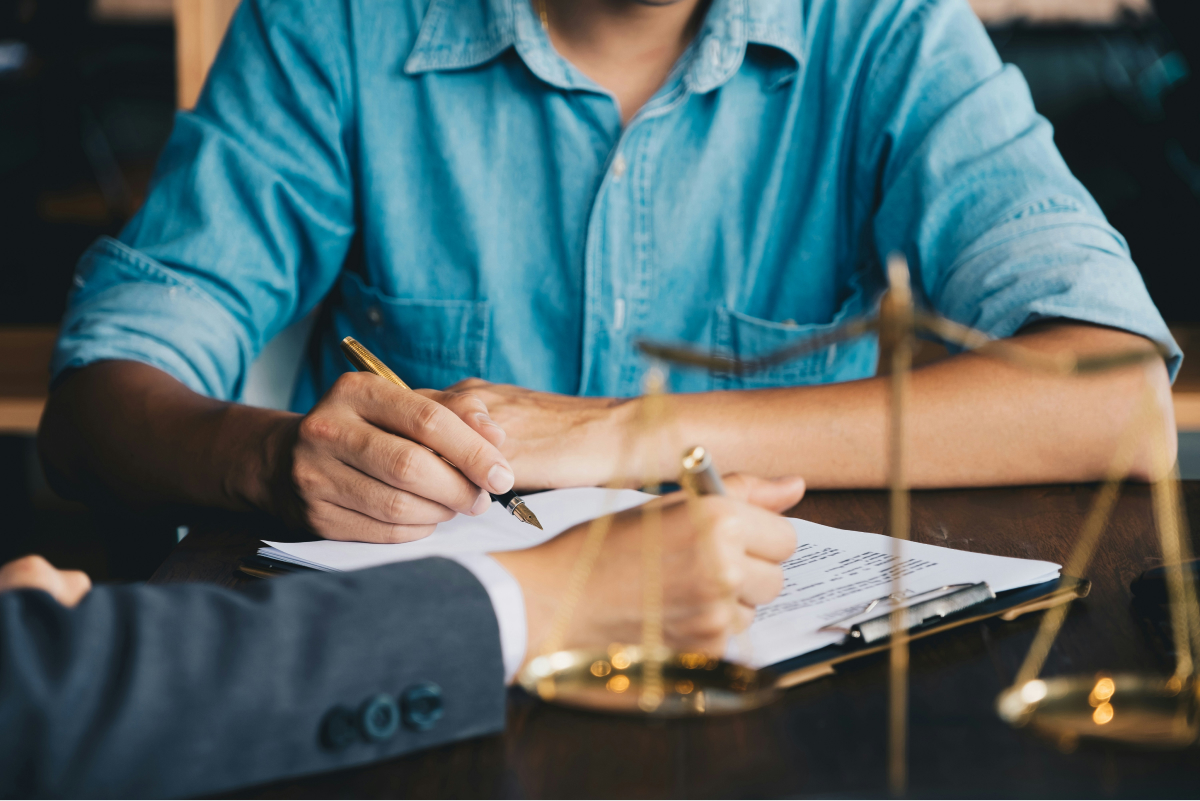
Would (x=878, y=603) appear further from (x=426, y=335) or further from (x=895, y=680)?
(x=426, y=335)

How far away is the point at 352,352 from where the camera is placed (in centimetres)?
82

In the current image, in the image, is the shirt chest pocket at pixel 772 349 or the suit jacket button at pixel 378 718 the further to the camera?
the shirt chest pocket at pixel 772 349

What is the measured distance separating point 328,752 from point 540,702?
0.36 ft

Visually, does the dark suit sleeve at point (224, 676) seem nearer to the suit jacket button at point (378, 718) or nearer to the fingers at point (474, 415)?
the suit jacket button at point (378, 718)

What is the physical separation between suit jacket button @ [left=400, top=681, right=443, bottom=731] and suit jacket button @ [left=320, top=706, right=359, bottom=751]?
1.0 inches

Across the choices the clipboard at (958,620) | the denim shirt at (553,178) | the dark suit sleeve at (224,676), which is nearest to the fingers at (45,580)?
the dark suit sleeve at (224,676)

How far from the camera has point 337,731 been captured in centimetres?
43

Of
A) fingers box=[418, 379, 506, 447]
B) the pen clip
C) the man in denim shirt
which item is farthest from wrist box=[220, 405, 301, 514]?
the pen clip

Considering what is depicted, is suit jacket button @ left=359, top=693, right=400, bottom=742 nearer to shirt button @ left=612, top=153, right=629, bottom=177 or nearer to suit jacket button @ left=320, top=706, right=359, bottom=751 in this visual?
suit jacket button @ left=320, top=706, right=359, bottom=751

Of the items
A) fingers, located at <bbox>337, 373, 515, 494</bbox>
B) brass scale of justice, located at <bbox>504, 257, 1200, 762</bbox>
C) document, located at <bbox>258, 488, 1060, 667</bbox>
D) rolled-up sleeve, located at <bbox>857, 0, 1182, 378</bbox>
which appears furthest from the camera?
rolled-up sleeve, located at <bbox>857, 0, 1182, 378</bbox>

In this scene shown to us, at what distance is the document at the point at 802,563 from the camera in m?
0.55

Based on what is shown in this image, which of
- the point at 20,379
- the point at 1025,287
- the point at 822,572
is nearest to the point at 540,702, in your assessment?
the point at 822,572

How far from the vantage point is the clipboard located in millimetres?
506

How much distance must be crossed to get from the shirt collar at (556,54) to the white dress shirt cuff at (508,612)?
Answer: 0.84m
